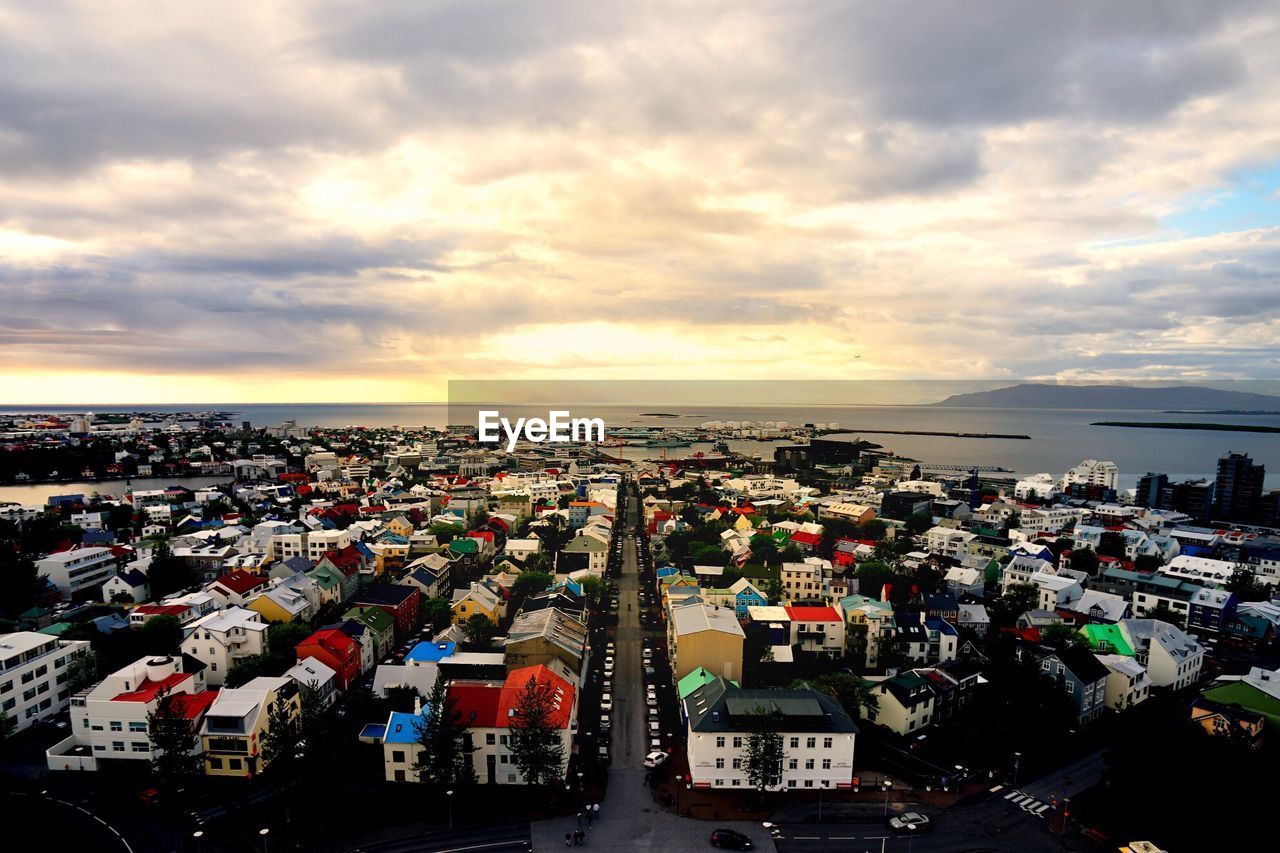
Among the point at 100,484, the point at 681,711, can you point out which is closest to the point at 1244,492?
the point at 681,711

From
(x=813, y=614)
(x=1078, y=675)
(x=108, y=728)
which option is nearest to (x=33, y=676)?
(x=108, y=728)

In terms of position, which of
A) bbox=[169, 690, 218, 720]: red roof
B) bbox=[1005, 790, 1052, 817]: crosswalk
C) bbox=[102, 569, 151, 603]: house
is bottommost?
bbox=[1005, 790, 1052, 817]: crosswalk

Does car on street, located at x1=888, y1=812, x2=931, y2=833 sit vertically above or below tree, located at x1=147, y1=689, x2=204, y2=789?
below

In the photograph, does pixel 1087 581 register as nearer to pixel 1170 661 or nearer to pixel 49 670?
pixel 1170 661

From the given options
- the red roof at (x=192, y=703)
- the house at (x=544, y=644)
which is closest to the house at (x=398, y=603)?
the house at (x=544, y=644)

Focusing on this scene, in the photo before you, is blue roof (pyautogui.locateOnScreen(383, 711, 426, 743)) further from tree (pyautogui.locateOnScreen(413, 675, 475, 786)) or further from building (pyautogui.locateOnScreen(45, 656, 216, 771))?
building (pyautogui.locateOnScreen(45, 656, 216, 771))

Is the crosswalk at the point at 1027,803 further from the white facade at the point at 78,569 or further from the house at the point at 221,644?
the white facade at the point at 78,569

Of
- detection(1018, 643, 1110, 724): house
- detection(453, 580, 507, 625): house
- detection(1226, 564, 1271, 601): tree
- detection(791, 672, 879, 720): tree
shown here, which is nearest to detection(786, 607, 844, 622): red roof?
detection(791, 672, 879, 720): tree
